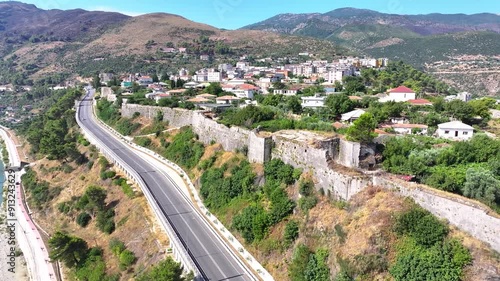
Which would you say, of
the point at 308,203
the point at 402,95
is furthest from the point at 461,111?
the point at 308,203

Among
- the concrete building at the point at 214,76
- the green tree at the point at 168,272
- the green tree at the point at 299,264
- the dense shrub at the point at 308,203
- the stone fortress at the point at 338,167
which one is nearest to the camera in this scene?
the stone fortress at the point at 338,167

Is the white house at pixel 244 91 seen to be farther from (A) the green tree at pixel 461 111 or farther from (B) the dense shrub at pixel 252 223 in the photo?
(B) the dense shrub at pixel 252 223

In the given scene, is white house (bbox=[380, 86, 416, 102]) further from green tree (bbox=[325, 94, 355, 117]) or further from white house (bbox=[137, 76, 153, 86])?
white house (bbox=[137, 76, 153, 86])

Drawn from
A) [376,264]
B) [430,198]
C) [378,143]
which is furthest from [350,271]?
[378,143]

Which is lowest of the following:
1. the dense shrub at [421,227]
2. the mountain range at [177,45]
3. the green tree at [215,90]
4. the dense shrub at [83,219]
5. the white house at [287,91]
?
the dense shrub at [83,219]

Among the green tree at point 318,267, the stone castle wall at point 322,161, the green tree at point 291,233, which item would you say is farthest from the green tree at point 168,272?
the stone castle wall at point 322,161

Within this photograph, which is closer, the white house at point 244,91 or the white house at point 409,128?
the white house at point 409,128

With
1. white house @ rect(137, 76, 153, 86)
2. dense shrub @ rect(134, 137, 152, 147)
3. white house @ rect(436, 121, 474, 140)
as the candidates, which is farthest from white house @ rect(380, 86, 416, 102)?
white house @ rect(137, 76, 153, 86)
